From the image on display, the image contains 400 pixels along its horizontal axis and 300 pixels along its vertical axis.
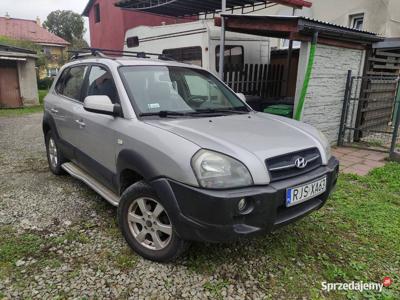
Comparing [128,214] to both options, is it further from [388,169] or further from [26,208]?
[388,169]

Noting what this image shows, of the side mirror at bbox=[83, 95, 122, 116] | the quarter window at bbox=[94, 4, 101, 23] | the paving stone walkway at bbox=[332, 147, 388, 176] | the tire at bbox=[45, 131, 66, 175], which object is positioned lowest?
the paving stone walkway at bbox=[332, 147, 388, 176]

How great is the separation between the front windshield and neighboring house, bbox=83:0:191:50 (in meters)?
9.85

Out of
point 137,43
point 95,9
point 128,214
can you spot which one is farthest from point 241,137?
point 95,9

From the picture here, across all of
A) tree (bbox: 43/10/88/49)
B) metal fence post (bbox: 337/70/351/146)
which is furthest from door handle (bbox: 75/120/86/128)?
tree (bbox: 43/10/88/49)

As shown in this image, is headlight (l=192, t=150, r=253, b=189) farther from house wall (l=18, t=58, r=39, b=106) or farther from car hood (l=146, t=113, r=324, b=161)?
house wall (l=18, t=58, r=39, b=106)

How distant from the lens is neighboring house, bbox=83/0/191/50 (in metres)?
14.1

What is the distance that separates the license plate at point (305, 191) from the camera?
2.37 m

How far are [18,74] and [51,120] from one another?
1239cm

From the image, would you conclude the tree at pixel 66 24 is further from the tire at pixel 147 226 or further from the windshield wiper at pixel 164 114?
the tire at pixel 147 226

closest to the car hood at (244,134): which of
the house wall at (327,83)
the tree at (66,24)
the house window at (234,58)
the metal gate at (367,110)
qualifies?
the house wall at (327,83)

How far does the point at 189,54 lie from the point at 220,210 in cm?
596

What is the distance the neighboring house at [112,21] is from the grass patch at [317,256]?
439 inches

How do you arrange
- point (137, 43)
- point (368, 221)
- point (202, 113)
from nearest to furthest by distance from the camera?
point (202, 113), point (368, 221), point (137, 43)

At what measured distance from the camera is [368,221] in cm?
352
